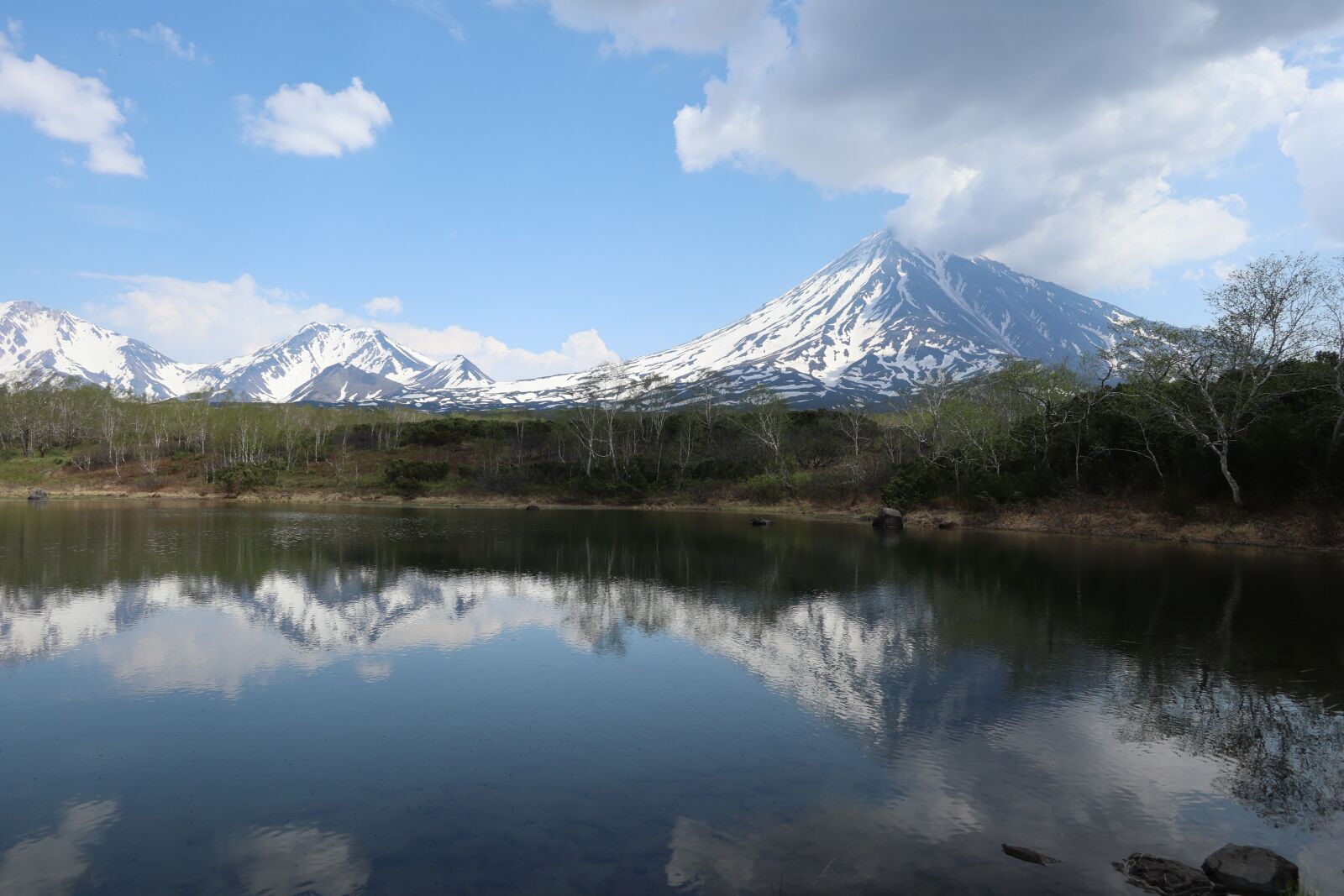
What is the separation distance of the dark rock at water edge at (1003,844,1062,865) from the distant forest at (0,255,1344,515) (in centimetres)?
3868

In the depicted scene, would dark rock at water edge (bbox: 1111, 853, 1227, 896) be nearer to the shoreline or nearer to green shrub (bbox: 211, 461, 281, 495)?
the shoreline

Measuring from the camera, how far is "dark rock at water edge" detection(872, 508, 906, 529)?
50656mm

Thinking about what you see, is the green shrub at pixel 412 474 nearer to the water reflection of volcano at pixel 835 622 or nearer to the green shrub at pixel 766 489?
the green shrub at pixel 766 489

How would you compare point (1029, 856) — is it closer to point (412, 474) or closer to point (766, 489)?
point (766, 489)

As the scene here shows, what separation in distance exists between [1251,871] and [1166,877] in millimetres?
722

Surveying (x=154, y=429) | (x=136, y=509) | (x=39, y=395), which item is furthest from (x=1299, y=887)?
(x=39, y=395)

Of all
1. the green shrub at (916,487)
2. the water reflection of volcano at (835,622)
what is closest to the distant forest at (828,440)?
the green shrub at (916,487)

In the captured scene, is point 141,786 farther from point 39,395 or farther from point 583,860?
point 39,395

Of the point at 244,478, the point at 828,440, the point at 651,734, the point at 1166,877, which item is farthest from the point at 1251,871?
the point at 244,478

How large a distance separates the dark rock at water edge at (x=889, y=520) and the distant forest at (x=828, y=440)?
596 cm

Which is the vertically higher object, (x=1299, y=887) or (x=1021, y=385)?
(x=1021, y=385)

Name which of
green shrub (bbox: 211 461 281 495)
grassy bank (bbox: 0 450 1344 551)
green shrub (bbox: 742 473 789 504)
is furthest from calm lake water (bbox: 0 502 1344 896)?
green shrub (bbox: 211 461 281 495)

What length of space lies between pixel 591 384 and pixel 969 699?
7339 cm

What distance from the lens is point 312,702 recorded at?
12.1 metres
